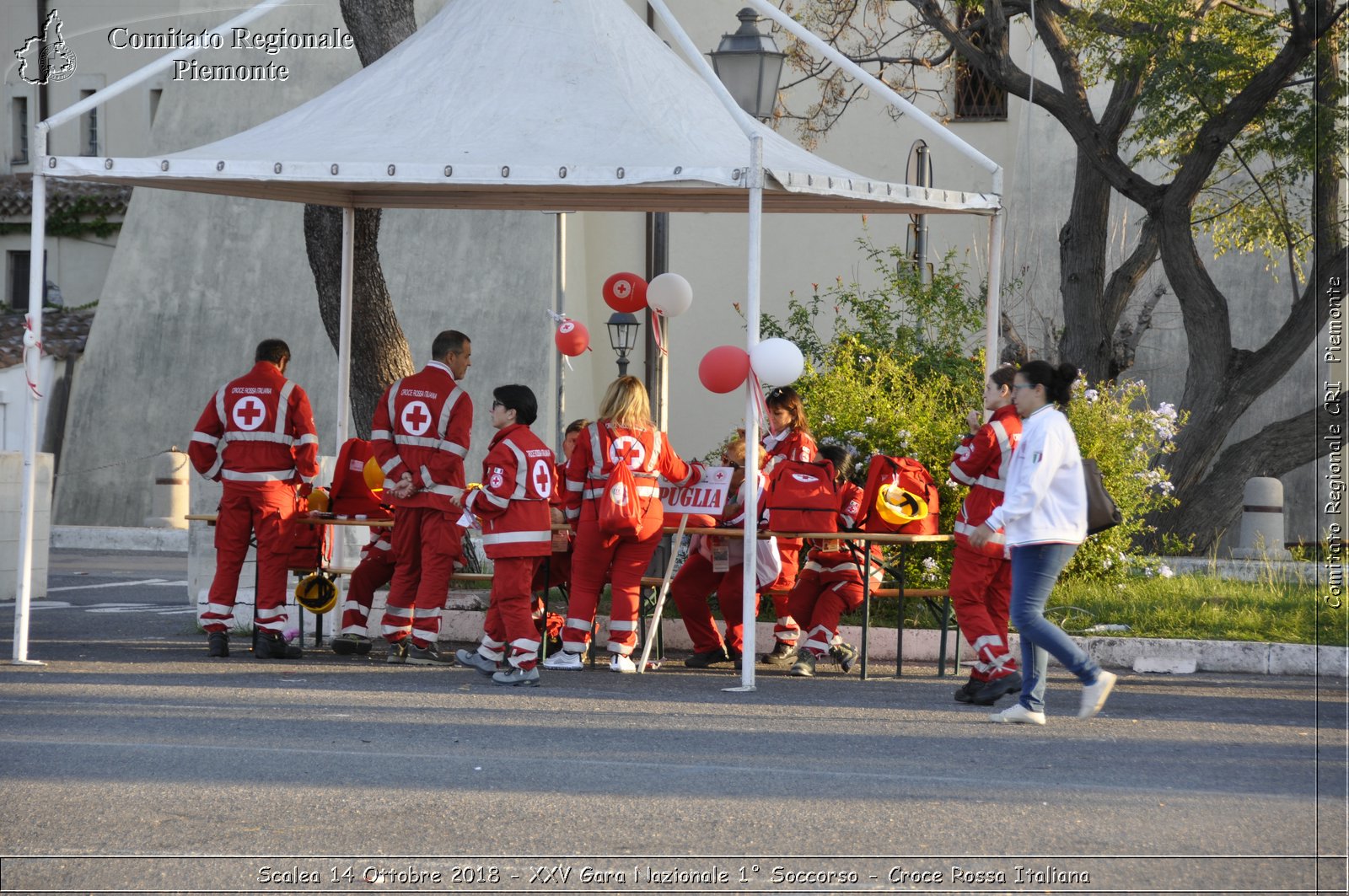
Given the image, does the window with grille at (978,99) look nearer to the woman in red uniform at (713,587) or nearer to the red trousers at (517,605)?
the woman in red uniform at (713,587)

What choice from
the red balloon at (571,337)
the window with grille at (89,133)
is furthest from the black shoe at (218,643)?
the window with grille at (89,133)

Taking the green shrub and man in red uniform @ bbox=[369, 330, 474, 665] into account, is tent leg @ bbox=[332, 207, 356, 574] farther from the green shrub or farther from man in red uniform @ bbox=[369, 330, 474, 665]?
the green shrub

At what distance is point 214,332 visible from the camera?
79.5 feet

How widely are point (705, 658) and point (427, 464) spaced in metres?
2.17

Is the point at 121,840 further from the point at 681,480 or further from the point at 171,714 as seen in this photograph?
the point at 681,480

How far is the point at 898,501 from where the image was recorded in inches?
377

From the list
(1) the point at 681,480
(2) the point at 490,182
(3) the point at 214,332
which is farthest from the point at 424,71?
(3) the point at 214,332

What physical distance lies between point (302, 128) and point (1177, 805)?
6477 mm

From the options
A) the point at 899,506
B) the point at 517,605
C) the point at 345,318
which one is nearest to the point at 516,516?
the point at 517,605

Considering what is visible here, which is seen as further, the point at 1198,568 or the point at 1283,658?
the point at 1198,568

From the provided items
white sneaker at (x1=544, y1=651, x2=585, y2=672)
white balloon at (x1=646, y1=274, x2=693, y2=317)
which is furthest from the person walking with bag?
white balloon at (x1=646, y1=274, x2=693, y2=317)

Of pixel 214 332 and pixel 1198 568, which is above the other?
pixel 214 332

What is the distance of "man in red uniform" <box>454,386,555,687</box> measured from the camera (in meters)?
9.02

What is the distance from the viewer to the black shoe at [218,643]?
10.0 metres
